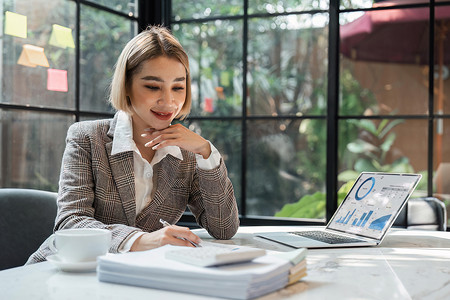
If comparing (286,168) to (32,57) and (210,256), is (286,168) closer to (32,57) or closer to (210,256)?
(32,57)

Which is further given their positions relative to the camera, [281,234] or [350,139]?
[350,139]

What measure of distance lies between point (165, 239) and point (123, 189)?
0.45 m

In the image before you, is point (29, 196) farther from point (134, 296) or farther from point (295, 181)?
point (295, 181)

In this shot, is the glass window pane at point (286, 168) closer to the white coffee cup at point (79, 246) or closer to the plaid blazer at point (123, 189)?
the plaid blazer at point (123, 189)

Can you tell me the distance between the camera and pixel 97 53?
13.3 ft

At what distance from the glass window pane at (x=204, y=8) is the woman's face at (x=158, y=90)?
2745mm

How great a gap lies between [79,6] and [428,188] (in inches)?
107

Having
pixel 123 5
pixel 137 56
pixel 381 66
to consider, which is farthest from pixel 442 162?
pixel 137 56

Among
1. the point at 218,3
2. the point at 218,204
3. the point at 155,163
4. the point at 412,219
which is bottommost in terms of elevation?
the point at 412,219

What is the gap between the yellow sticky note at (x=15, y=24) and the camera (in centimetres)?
320

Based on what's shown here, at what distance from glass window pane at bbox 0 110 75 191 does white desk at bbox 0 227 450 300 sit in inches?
85.2

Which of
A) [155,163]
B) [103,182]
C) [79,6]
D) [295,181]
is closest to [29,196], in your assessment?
[103,182]

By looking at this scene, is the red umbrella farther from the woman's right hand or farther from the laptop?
the woman's right hand

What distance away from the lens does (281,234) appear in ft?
6.14
